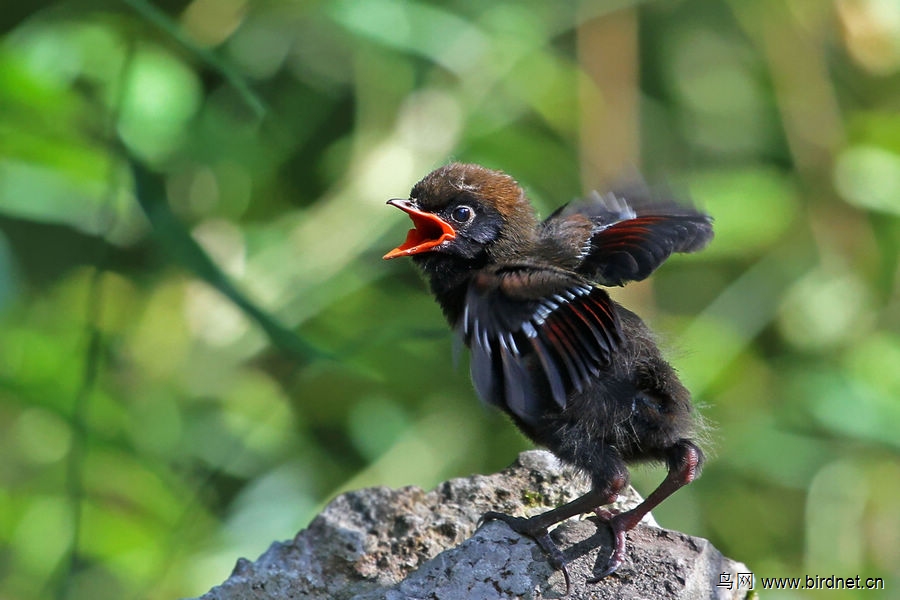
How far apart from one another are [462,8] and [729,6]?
1.50 meters

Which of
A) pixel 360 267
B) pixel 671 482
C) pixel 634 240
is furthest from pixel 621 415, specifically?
pixel 360 267

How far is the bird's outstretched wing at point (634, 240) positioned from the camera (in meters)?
3.48

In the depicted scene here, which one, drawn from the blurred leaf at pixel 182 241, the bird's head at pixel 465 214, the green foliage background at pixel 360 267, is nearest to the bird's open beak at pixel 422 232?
the bird's head at pixel 465 214

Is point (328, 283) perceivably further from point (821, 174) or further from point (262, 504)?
point (821, 174)

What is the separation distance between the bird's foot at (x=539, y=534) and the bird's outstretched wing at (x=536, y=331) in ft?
0.96

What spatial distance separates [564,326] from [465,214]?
574 millimetres

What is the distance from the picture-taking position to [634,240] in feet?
11.4

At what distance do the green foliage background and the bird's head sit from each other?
4.79ft

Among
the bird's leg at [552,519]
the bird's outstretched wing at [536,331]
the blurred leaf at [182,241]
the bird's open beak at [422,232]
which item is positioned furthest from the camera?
the blurred leaf at [182,241]

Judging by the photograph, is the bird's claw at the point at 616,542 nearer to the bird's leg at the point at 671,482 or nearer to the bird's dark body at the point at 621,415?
the bird's leg at the point at 671,482

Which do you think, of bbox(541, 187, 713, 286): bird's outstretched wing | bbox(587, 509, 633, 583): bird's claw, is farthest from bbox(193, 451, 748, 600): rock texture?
bbox(541, 187, 713, 286): bird's outstretched wing

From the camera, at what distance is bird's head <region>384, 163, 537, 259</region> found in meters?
3.50

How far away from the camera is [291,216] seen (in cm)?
563

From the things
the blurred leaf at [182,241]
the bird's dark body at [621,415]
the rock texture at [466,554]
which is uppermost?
the blurred leaf at [182,241]
